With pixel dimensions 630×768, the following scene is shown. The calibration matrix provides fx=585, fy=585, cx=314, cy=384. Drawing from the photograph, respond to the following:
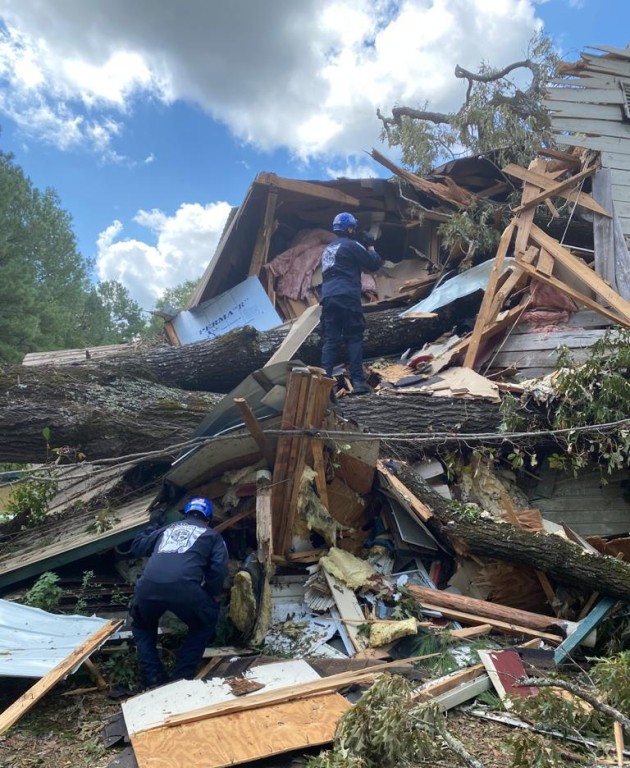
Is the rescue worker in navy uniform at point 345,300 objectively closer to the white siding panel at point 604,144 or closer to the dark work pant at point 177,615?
the dark work pant at point 177,615

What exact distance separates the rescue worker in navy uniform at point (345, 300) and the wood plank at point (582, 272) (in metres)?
2.24

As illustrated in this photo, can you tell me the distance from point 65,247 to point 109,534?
72.5 ft

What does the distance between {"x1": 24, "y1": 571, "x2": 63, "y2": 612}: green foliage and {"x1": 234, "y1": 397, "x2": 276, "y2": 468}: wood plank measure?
1.98 metres

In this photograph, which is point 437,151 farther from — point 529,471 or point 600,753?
point 600,753

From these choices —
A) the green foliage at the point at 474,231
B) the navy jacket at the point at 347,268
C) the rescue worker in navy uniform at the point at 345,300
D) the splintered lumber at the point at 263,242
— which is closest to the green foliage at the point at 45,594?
the rescue worker in navy uniform at the point at 345,300

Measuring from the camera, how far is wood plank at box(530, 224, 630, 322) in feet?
21.3

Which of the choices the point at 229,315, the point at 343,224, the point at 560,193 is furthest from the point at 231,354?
the point at 560,193

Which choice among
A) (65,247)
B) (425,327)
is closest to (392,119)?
(425,327)

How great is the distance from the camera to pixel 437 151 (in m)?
10.8

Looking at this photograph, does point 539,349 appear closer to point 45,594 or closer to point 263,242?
point 263,242

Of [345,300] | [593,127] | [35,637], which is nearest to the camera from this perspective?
[35,637]

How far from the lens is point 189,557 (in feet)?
12.7

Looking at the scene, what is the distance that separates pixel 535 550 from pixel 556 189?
506 cm

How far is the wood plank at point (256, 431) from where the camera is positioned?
14.0 ft
